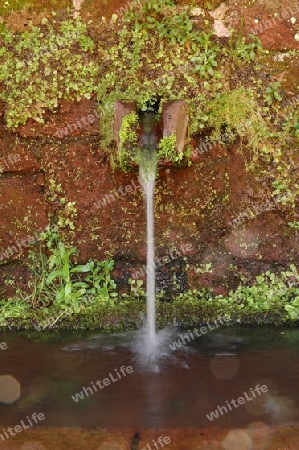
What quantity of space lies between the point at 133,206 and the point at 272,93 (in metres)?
1.37

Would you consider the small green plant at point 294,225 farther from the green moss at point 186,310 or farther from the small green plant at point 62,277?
the small green plant at point 62,277

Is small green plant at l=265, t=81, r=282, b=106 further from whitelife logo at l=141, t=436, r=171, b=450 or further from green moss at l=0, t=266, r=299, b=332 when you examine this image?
whitelife logo at l=141, t=436, r=171, b=450

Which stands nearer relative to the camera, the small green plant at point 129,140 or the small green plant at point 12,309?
the small green plant at point 129,140

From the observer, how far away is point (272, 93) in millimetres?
4109

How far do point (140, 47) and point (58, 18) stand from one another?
0.67 meters

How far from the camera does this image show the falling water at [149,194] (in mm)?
3813

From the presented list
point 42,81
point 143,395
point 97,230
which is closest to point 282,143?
point 97,230

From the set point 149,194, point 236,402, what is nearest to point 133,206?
point 149,194

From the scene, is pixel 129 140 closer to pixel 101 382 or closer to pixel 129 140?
pixel 129 140

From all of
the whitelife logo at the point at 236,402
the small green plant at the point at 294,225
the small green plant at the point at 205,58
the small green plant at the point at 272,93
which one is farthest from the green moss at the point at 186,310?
the small green plant at the point at 205,58

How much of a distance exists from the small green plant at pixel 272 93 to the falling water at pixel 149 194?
→ 2.96 feet

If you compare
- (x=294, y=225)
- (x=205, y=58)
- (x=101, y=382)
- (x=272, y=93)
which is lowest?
(x=101, y=382)

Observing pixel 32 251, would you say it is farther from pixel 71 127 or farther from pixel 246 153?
pixel 246 153

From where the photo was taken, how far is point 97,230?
429cm
